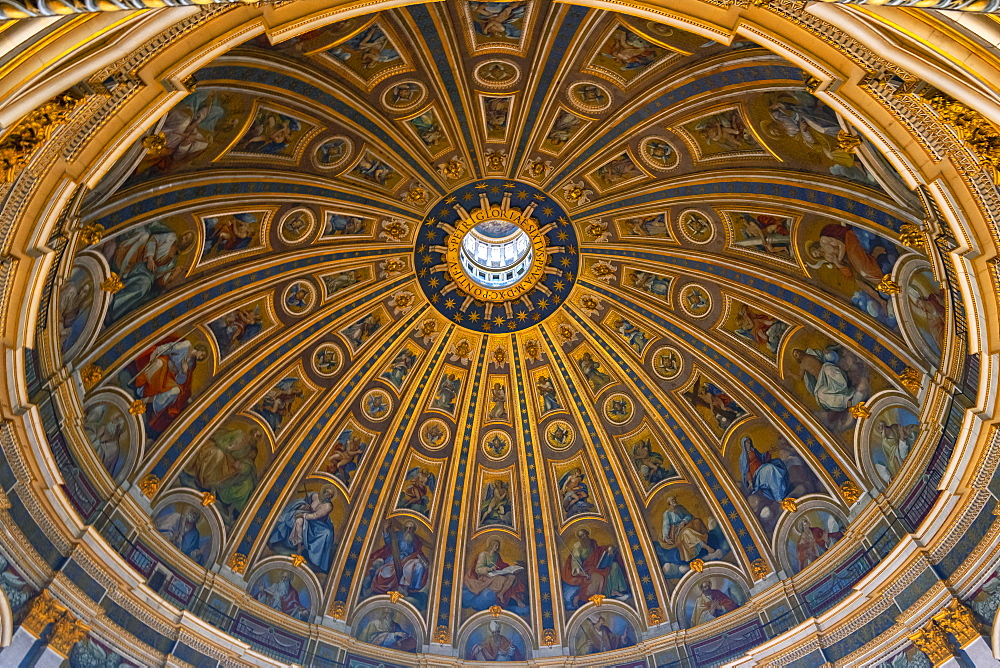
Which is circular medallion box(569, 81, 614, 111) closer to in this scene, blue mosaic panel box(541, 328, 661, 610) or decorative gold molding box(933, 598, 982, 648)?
blue mosaic panel box(541, 328, 661, 610)

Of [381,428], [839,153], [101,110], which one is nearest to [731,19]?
[839,153]

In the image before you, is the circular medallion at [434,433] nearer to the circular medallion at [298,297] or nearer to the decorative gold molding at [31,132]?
the circular medallion at [298,297]

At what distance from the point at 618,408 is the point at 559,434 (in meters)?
1.91

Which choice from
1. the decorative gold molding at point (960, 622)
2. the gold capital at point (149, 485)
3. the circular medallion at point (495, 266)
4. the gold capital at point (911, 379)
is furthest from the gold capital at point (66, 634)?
the gold capital at point (911, 379)

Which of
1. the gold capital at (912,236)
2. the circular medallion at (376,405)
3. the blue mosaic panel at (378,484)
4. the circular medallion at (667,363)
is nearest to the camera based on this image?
the gold capital at (912,236)

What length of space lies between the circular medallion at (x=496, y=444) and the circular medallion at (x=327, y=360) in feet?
16.0

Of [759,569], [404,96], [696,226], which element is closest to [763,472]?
[759,569]

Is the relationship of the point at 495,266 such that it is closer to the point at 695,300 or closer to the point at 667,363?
the point at 667,363

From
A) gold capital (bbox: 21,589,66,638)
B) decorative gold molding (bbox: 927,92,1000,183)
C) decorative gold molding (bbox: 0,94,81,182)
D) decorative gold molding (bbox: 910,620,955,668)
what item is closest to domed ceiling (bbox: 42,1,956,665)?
gold capital (bbox: 21,589,66,638)

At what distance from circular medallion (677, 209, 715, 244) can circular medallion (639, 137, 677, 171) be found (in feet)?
5.03

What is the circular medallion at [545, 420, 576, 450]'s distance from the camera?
24.2 m

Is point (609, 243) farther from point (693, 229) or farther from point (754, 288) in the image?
point (754, 288)

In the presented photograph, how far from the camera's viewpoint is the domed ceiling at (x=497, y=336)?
1678 cm

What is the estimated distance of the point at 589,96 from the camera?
19.2 meters
